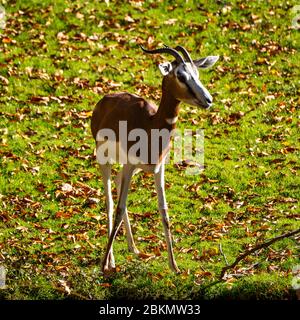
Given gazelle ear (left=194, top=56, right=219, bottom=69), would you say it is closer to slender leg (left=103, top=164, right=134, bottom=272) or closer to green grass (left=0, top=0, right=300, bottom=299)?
slender leg (left=103, top=164, right=134, bottom=272)

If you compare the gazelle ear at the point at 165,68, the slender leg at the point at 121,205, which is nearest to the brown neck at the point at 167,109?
the gazelle ear at the point at 165,68

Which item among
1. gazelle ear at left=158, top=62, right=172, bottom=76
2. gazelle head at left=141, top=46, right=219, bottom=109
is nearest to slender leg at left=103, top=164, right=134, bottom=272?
gazelle head at left=141, top=46, right=219, bottom=109

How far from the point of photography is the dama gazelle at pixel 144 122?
376 inches

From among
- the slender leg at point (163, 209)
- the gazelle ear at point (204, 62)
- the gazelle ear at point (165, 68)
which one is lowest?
the slender leg at point (163, 209)

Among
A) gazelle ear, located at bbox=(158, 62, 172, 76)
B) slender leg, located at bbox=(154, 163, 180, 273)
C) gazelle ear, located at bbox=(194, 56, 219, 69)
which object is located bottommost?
slender leg, located at bbox=(154, 163, 180, 273)

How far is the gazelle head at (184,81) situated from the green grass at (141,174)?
74.8 inches

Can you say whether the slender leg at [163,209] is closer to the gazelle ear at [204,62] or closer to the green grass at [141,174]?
the green grass at [141,174]

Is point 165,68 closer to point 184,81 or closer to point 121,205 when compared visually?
point 184,81

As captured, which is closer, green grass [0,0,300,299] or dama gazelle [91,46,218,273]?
dama gazelle [91,46,218,273]

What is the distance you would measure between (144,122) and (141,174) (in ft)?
11.5

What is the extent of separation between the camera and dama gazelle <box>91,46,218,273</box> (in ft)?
31.3

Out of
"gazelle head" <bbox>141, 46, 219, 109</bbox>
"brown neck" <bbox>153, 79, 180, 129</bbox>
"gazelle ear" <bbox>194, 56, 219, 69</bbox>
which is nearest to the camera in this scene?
"gazelle head" <bbox>141, 46, 219, 109</bbox>

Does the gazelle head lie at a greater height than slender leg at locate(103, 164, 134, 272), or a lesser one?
greater

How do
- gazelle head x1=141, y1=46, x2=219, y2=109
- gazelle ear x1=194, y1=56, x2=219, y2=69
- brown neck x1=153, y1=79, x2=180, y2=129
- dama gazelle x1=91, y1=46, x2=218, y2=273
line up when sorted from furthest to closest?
1. gazelle ear x1=194, y1=56, x2=219, y2=69
2. brown neck x1=153, y1=79, x2=180, y2=129
3. dama gazelle x1=91, y1=46, x2=218, y2=273
4. gazelle head x1=141, y1=46, x2=219, y2=109
